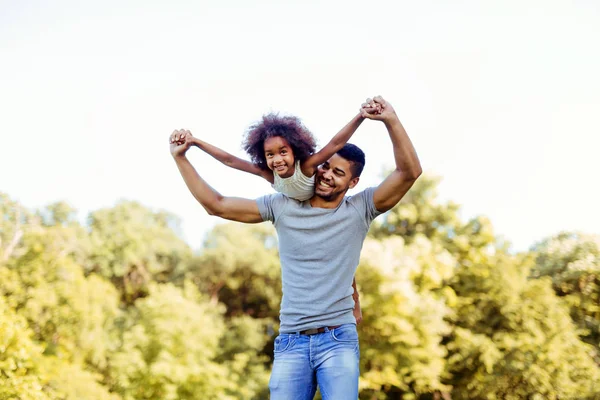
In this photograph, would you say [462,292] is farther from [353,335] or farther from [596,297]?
[353,335]

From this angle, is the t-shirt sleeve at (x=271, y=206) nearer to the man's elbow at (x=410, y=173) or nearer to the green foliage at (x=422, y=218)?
the man's elbow at (x=410, y=173)

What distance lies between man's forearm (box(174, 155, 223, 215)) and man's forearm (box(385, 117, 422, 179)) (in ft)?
2.38

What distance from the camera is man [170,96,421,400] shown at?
2.46 m

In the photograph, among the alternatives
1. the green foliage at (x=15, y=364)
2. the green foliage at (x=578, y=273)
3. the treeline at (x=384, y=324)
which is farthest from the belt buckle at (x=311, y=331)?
the green foliage at (x=578, y=273)

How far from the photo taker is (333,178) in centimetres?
260

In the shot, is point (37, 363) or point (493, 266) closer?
point (37, 363)

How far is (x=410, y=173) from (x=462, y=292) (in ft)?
52.9

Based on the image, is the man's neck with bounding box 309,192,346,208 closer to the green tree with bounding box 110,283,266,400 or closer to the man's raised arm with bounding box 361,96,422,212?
the man's raised arm with bounding box 361,96,422,212

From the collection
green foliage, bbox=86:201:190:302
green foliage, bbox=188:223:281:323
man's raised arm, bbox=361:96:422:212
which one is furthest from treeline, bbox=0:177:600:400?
man's raised arm, bbox=361:96:422:212

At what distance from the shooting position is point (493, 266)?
17.4 m

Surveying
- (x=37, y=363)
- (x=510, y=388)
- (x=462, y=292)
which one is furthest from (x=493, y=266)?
(x=37, y=363)

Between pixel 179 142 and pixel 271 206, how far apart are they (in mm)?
448

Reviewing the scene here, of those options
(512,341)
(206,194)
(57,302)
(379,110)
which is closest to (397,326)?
(512,341)

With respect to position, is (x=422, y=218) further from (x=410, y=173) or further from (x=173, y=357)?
(x=410, y=173)
